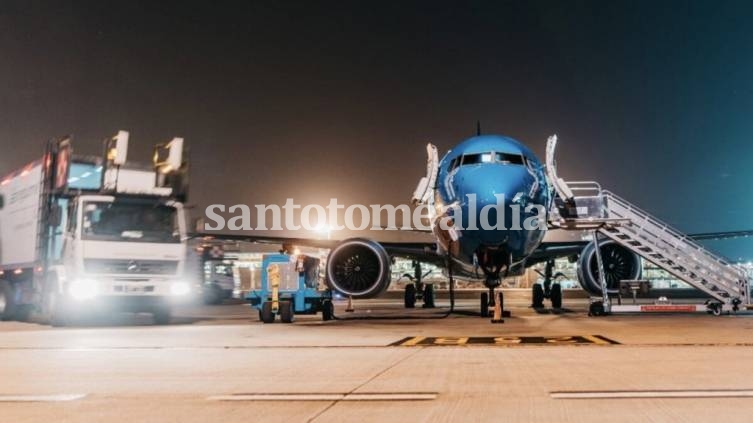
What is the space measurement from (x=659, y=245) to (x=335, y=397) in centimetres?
1659

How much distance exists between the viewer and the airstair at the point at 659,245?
66.1 feet

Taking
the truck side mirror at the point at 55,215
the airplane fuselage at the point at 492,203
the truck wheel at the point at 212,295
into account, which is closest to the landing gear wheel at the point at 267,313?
the airplane fuselage at the point at 492,203

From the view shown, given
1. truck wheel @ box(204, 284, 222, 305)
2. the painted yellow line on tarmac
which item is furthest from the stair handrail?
truck wheel @ box(204, 284, 222, 305)

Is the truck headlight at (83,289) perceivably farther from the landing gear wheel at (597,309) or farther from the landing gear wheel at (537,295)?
the landing gear wheel at (537,295)

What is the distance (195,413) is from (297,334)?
8783 mm

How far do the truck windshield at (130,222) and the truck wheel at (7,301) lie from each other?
20.6ft

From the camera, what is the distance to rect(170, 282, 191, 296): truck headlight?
60.7ft

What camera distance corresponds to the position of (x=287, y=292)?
19.9 meters

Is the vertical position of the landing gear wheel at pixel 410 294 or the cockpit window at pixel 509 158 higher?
the cockpit window at pixel 509 158

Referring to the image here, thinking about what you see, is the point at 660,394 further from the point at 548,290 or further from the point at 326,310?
the point at 548,290

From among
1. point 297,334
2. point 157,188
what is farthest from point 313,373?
point 157,188

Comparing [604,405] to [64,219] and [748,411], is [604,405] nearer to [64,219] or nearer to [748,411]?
[748,411]

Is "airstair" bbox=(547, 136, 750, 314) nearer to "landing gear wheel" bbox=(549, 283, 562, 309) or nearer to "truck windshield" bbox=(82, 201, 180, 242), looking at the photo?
"landing gear wheel" bbox=(549, 283, 562, 309)

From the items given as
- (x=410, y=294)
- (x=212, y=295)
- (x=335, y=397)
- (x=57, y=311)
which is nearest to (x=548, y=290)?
(x=410, y=294)
